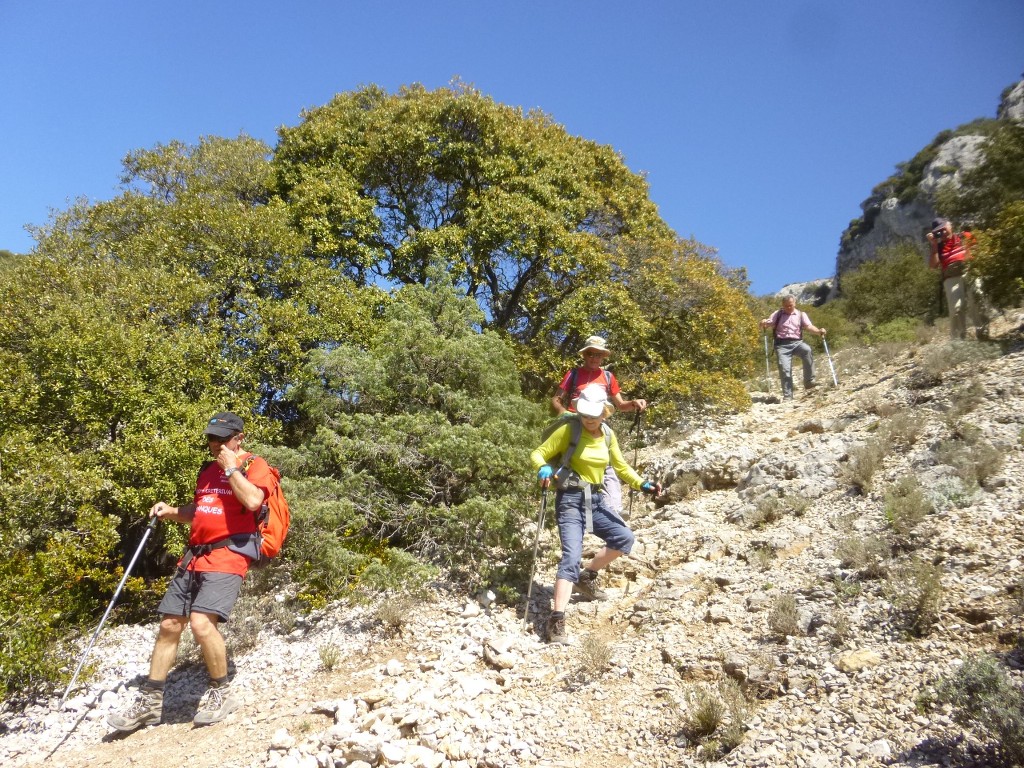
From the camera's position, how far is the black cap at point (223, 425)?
482cm

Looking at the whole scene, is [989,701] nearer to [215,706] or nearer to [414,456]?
[215,706]

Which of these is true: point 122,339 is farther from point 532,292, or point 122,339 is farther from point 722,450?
point 722,450

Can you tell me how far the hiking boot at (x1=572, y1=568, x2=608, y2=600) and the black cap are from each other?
131 inches

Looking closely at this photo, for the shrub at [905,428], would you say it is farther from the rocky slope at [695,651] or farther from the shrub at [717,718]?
the shrub at [717,718]

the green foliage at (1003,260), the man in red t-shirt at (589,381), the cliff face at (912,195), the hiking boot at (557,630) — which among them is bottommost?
the hiking boot at (557,630)

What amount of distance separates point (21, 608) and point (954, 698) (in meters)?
6.77

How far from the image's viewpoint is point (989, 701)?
3.10 m

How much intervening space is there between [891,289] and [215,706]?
25132 millimetres

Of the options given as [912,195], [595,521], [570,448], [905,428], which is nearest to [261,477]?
[570,448]

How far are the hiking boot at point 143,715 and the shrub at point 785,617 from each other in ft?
14.7

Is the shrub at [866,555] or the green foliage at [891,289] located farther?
the green foliage at [891,289]

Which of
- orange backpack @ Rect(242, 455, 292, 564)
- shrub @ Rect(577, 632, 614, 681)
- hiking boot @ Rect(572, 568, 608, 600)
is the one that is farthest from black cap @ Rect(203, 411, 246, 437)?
hiking boot @ Rect(572, 568, 608, 600)

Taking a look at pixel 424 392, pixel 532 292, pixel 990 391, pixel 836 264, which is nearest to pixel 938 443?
pixel 990 391

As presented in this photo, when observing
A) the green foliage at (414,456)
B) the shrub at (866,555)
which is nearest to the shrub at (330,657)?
the green foliage at (414,456)
